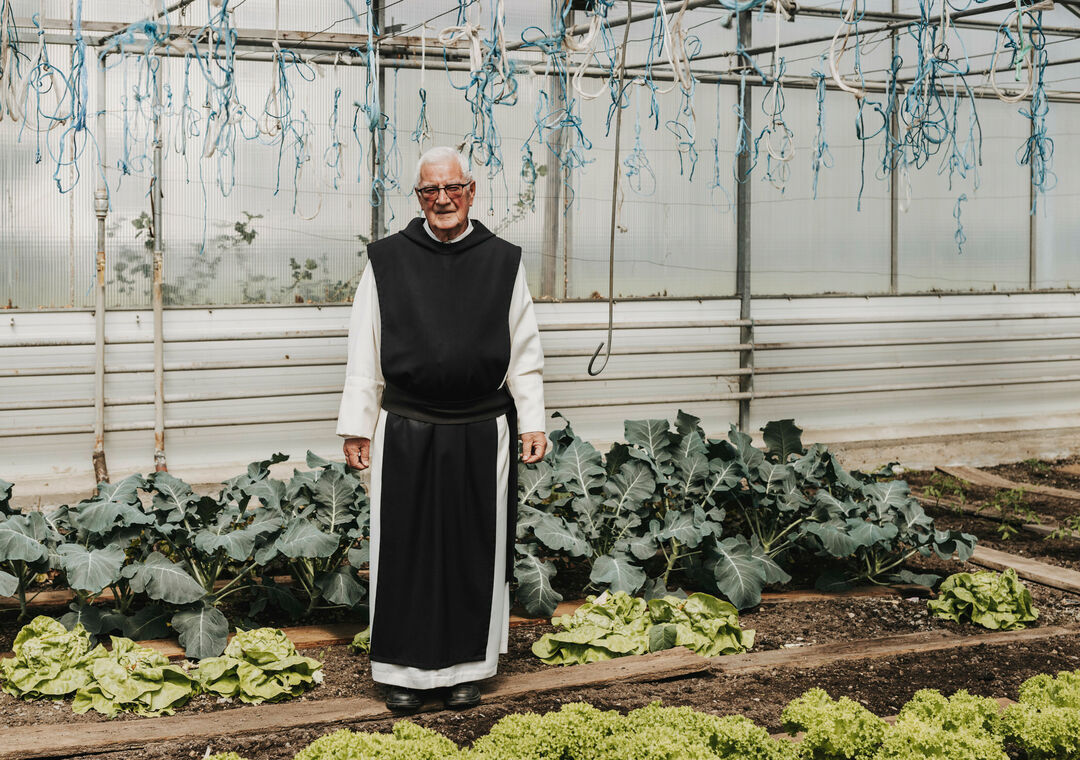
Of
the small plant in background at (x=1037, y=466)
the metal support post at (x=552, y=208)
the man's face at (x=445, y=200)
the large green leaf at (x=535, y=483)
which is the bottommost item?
the small plant in background at (x=1037, y=466)

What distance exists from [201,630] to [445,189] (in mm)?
1803

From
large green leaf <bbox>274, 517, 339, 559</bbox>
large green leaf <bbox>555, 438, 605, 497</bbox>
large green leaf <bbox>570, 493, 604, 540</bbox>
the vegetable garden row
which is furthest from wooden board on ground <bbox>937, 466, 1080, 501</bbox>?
large green leaf <bbox>274, 517, 339, 559</bbox>

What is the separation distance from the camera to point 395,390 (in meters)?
3.83

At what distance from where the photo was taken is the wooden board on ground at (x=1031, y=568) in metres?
5.15

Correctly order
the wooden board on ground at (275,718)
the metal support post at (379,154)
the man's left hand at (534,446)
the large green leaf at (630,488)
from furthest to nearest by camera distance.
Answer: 1. the metal support post at (379,154)
2. the large green leaf at (630,488)
3. the man's left hand at (534,446)
4. the wooden board on ground at (275,718)

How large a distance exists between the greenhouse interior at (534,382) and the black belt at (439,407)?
0.4 inches

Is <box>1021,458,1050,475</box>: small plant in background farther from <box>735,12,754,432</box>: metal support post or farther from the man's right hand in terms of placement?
the man's right hand

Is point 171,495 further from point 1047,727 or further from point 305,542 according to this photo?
point 1047,727

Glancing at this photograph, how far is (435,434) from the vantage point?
3787 millimetres

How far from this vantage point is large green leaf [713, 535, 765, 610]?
183 inches

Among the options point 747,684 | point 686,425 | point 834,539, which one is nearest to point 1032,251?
point 686,425

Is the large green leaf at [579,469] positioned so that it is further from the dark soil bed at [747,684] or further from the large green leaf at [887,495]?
the large green leaf at [887,495]

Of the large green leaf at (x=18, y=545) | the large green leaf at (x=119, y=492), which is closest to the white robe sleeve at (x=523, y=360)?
the large green leaf at (x=119, y=492)

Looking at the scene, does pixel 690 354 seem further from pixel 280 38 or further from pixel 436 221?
pixel 436 221
